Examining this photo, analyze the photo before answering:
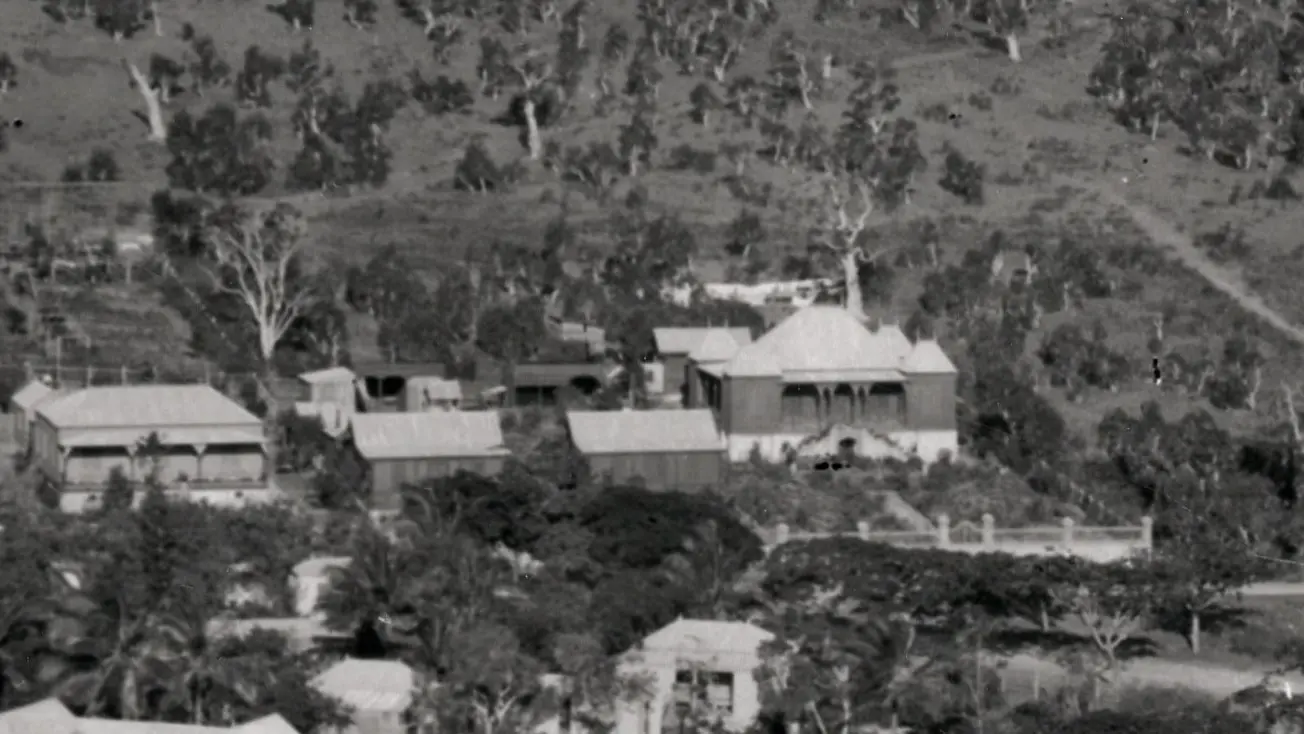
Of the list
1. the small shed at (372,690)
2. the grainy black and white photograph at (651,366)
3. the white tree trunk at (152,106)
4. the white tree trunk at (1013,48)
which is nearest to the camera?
the small shed at (372,690)

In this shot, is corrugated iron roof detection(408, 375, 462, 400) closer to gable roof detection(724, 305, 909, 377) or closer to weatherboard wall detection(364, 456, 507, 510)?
gable roof detection(724, 305, 909, 377)

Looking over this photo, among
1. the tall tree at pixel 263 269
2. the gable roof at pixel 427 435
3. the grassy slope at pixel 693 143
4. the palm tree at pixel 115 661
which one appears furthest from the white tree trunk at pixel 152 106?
the palm tree at pixel 115 661

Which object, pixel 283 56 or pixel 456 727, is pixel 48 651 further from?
pixel 283 56

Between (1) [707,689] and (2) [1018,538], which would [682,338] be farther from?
→ (1) [707,689]

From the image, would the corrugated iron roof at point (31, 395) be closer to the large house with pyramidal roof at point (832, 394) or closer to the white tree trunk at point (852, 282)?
the large house with pyramidal roof at point (832, 394)

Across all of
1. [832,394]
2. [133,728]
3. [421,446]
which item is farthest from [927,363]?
[133,728]

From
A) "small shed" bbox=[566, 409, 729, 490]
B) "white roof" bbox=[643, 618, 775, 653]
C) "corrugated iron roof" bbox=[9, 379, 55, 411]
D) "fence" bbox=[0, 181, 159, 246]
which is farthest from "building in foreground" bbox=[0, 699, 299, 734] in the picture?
"fence" bbox=[0, 181, 159, 246]
